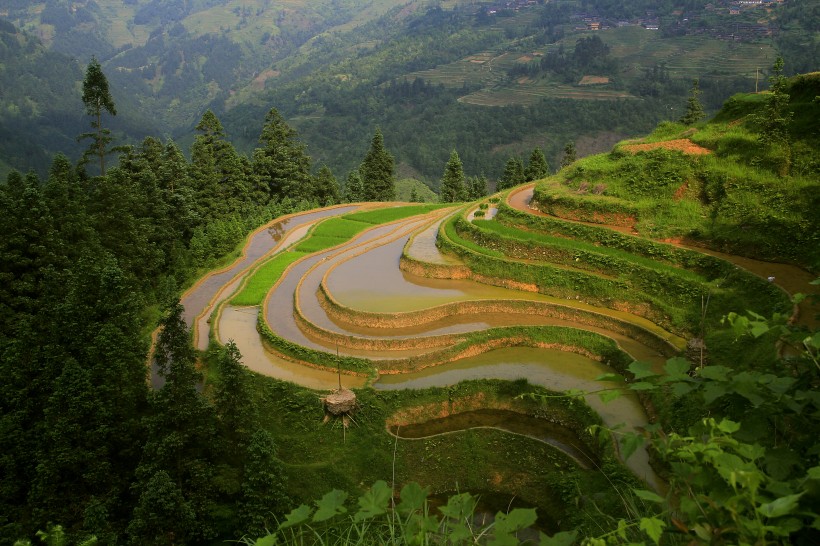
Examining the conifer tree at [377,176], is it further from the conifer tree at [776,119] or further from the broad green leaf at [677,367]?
the broad green leaf at [677,367]

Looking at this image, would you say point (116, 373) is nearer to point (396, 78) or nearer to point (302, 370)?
point (302, 370)

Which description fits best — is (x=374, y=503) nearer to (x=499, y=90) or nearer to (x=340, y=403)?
(x=340, y=403)

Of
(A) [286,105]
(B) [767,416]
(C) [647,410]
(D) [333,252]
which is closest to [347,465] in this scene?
(C) [647,410]

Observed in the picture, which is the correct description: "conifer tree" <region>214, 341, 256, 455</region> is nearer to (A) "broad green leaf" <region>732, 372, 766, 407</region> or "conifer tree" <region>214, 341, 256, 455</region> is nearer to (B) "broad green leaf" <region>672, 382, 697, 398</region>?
→ (B) "broad green leaf" <region>672, 382, 697, 398</region>

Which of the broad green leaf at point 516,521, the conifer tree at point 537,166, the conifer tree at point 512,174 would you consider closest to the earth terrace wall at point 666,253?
the broad green leaf at point 516,521

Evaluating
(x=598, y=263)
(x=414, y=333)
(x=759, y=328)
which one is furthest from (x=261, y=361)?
(x=759, y=328)
